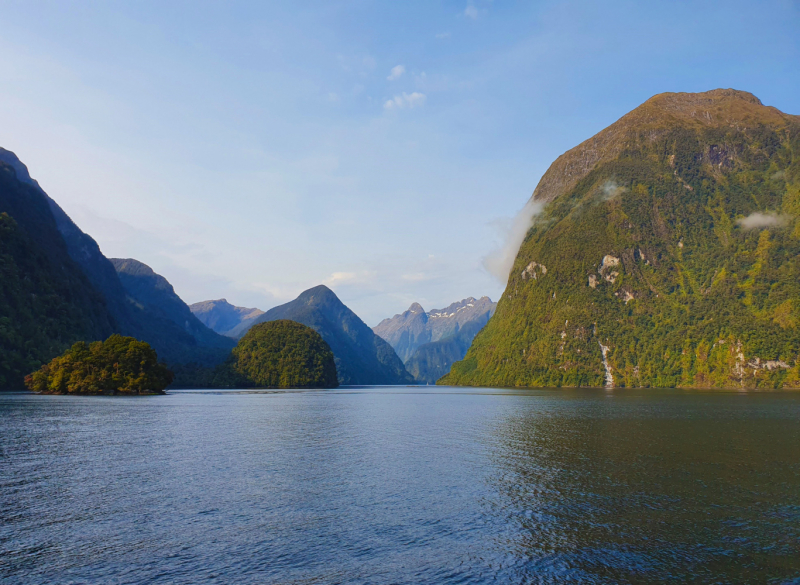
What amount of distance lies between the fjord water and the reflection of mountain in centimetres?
15

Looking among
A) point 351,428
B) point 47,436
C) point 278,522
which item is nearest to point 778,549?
point 278,522

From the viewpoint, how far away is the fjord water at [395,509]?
21297 millimetres

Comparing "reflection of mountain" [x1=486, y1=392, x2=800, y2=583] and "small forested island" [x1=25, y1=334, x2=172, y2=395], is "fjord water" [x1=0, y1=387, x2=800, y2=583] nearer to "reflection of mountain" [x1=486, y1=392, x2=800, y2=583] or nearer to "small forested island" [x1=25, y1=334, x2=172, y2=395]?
"reflection of mountain" [x1=486, y1=392, x2=800, y2=583]

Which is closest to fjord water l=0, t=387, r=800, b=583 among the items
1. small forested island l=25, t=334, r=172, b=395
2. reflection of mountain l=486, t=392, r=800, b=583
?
reflection of mountain l=486, t=392, r=800, b=583

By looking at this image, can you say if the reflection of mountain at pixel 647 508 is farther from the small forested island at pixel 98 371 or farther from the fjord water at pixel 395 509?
the small forested island at pixel 98 371

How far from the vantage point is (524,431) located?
6988 centimetres

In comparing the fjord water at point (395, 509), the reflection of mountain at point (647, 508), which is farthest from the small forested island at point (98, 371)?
the reflection of mountain at point (647, 508)

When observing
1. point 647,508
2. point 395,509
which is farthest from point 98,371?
point 647,508

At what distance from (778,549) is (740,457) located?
2807 cm

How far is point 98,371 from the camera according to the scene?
500 feet

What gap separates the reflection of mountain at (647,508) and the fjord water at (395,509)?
5.9 inches

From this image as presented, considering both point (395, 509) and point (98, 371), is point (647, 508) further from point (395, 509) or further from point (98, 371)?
point (98, 371)

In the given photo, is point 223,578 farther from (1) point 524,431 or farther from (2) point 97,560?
(1) point 524,431

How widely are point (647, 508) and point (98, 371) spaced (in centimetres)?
16364
